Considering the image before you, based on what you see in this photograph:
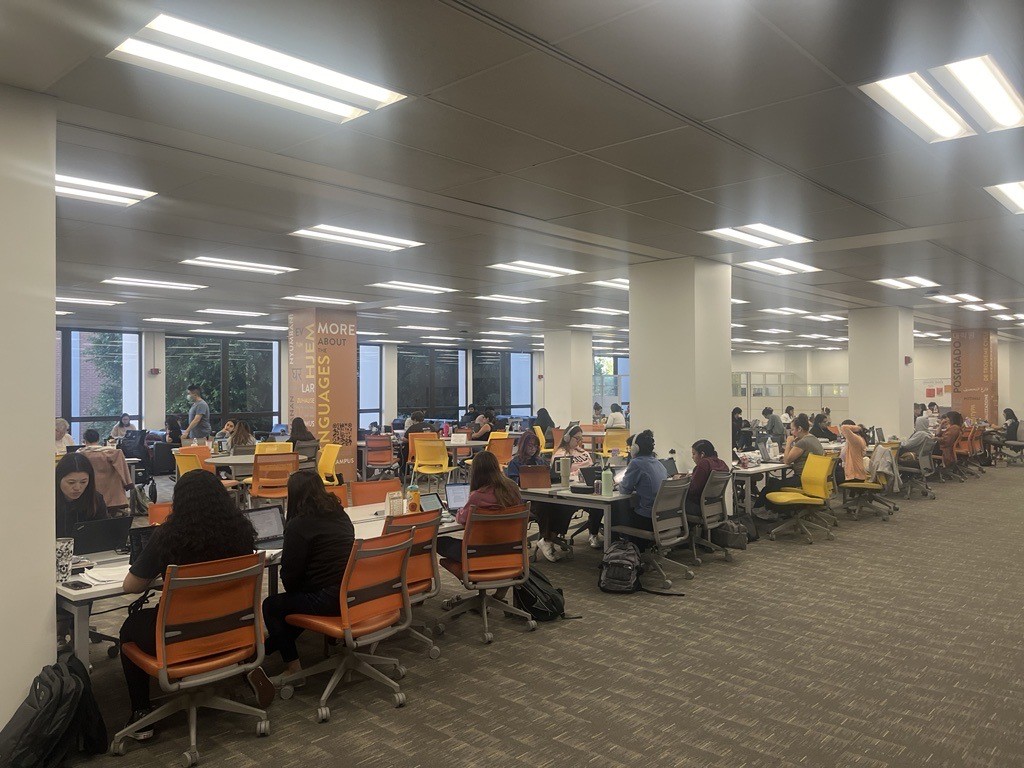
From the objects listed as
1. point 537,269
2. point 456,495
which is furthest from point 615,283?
point 456,495

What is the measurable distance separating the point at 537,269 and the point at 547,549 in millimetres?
3464

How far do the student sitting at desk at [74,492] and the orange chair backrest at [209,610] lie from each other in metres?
2.08

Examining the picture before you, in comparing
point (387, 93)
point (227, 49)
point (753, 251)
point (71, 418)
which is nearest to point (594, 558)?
point (753, 251)

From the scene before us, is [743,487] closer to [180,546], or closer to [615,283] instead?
[615,283]

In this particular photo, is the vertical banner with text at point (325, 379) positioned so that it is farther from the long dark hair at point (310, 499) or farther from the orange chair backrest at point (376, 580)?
the orange chair backrest at point (376, 580)

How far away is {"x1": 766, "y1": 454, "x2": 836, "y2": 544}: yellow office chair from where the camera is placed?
7629 millimetres


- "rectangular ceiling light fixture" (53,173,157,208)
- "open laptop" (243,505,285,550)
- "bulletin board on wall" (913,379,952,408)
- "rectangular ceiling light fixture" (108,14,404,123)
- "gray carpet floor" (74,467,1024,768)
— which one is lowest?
"gray carpet floor" (74,467,1024,768)

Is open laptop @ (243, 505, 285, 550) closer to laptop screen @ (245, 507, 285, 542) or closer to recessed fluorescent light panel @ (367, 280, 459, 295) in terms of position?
laptop screen @ (245, 507, 285, 542)

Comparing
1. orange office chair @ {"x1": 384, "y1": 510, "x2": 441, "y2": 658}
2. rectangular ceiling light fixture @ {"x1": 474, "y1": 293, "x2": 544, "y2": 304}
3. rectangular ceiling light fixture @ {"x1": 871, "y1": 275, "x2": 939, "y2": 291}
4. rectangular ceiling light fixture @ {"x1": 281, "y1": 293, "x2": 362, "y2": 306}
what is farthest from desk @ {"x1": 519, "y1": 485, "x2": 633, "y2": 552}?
rectangular ceiling light fixture @ {"x1": 871, "y1": 275, "x2": 939, "y2": 291}

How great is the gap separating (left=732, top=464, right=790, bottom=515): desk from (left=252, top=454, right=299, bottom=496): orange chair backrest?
4977mm

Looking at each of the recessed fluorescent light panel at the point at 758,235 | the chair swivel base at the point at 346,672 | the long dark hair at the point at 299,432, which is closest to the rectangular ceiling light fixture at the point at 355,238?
the recessed fluorescent light panel at the point at 758,235

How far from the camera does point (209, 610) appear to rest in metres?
3.18

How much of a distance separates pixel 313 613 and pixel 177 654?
2.65 feet

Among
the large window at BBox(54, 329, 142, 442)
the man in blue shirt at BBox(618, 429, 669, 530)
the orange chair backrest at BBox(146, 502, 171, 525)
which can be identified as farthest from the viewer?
the large window at BBox(54, 329, 142, 442)
